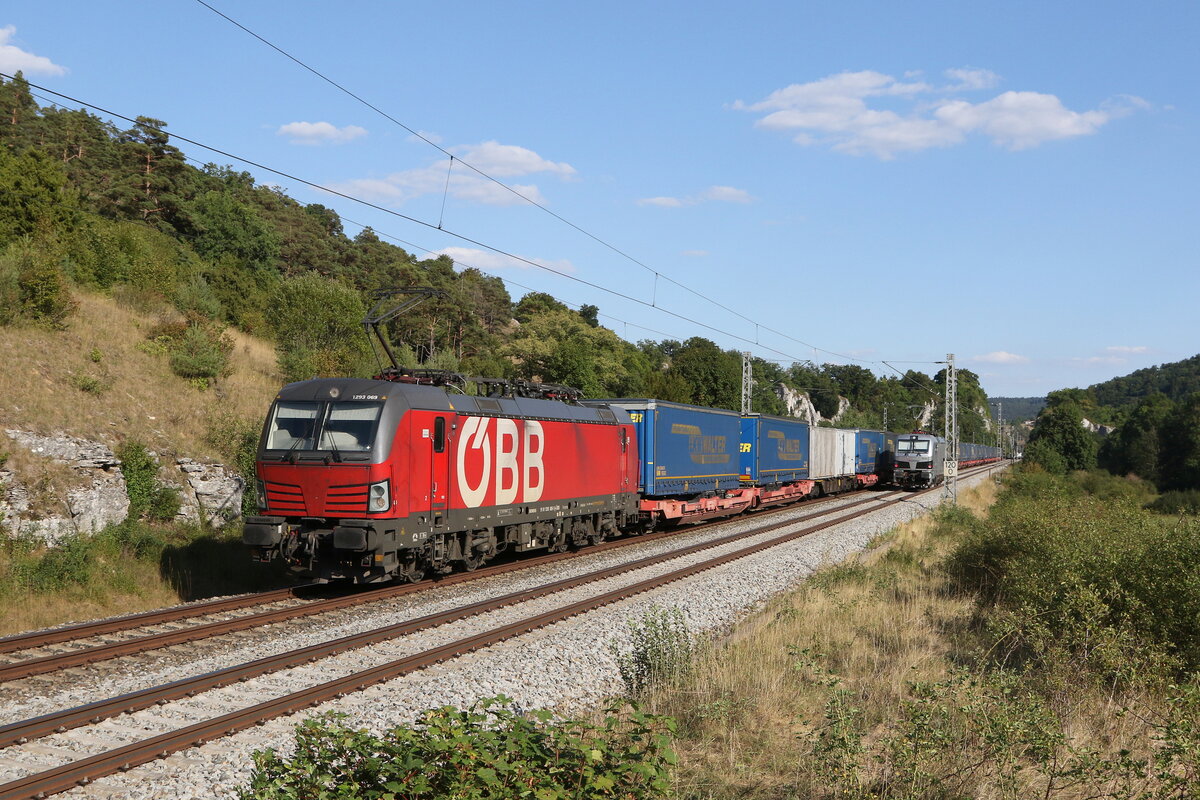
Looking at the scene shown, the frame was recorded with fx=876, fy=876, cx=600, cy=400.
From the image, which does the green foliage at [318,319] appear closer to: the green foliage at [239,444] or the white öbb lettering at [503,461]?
the green foliage at [239,444]

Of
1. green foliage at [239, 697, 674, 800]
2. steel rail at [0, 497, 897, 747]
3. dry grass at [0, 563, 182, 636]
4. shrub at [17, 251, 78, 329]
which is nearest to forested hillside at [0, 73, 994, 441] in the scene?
shrub at [17, 251, 78, 329]

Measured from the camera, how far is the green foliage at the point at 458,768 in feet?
15.6

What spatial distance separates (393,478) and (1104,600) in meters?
9.82

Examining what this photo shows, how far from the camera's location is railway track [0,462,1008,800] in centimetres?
656

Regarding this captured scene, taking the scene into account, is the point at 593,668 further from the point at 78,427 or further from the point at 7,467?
the point at 78,427

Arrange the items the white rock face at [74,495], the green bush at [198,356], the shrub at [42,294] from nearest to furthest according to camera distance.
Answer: the white rock face at [74,495], the shrub at [42,294], the green bush at [198,356]

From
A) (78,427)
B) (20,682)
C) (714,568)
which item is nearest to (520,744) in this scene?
(20,682)

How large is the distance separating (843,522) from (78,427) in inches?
873

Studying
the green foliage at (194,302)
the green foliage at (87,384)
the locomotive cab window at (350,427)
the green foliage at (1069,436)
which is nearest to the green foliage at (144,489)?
the green foliage at (87,384)

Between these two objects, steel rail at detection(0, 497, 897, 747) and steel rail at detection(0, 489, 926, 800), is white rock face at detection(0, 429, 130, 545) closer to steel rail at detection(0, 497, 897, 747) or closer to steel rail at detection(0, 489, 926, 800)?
steel rail at detection(0, 497, 897, 747)

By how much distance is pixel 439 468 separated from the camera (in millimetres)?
14953

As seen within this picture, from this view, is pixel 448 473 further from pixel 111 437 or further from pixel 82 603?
pixel 111 437

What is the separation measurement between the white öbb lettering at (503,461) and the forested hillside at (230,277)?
2.73 meters

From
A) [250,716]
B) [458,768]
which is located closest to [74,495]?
[250,716]
